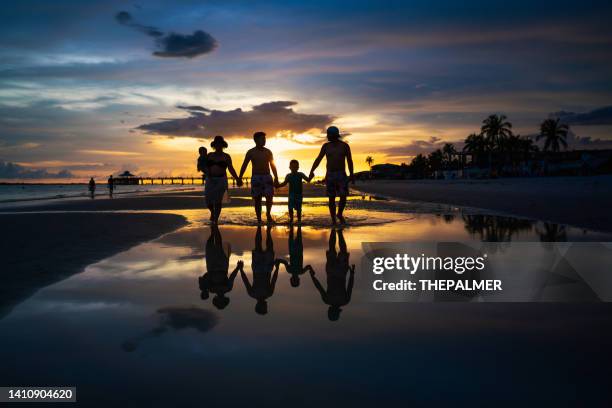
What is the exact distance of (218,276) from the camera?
4.80 metres

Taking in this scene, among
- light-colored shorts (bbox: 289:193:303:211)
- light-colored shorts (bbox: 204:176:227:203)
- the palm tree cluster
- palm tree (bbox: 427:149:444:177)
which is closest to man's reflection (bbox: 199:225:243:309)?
A: light-colored shorts (bbox: 204:176:227:203)

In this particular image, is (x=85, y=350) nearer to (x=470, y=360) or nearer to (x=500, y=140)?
(x=470, y=360)

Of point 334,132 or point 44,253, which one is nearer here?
point 44,253

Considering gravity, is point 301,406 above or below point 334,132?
below

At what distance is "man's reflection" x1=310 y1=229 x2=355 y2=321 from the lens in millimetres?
3617

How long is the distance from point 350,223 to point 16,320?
8.46 metres

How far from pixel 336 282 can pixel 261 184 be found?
6351 mm

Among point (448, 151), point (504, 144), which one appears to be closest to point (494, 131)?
point (504, 144)

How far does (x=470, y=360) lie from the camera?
2.45m

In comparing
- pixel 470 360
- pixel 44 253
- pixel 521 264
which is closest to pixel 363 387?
pixel 470 360

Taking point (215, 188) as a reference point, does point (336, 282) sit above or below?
below

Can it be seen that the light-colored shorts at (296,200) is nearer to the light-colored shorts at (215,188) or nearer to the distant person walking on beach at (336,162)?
the distant person walking on beach at (336,162)

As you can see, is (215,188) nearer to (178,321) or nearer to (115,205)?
(178,321)

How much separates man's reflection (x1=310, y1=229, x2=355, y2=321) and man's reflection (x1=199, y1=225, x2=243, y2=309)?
943 millimetres
